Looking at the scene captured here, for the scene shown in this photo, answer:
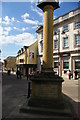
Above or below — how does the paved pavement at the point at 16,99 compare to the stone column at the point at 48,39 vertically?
below

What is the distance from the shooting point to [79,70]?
21.8 m

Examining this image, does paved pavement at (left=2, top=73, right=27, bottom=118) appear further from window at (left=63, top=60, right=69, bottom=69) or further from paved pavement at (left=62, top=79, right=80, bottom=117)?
window at (left=63, top=60, right=69, bottom=69)

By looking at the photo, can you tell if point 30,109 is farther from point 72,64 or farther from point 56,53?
point 56,53

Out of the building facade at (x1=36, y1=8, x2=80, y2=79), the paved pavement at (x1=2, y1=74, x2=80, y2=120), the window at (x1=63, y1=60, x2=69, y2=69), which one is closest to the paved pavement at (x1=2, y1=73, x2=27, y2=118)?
the paved pavement at (x1=2, y1=74, x2=80, y2=120)

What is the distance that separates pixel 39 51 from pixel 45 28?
24.2m

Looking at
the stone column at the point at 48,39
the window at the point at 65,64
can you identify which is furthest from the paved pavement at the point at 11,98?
the window at the point at 65,64

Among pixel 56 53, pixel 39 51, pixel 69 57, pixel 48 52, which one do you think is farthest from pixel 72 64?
pixel 48 52

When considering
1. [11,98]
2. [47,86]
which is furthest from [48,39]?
[11,98]

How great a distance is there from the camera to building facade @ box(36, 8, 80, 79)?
22125 millimetres

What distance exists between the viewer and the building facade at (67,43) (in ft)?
72.6

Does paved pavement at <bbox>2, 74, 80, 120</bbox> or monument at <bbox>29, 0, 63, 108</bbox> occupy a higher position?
monument at <bbox>29, 0, 63, 108</bbox>

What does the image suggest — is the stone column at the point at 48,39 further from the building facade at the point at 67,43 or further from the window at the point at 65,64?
the window at the point at 65,64

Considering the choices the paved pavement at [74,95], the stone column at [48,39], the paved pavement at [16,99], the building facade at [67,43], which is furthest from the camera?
the building facade at [67,43]

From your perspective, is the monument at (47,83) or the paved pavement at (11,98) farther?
the paved pavement at (11,98)
